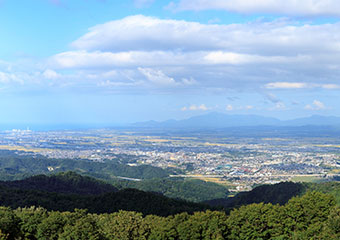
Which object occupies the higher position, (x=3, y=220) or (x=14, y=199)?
(x=3, y=220)

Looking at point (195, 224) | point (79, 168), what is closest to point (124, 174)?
point (79, 168)

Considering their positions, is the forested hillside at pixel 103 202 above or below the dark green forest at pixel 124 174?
above

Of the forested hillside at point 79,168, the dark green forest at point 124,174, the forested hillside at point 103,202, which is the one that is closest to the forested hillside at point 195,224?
the forested hillside at point 103,202

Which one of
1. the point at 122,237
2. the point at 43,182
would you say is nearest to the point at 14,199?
the point at 43,182

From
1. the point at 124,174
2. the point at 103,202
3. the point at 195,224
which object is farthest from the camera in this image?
the point at 124,174

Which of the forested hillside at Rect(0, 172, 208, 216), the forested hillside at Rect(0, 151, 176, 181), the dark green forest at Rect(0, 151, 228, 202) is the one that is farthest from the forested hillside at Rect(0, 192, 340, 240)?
the forested hillside at Rect(0, 151, 176, 181)

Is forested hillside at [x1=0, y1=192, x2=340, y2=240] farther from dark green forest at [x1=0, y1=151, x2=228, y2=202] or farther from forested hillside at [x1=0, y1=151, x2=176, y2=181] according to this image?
forested hillside at [x1=0, y1=151, x2=176, y2=181]

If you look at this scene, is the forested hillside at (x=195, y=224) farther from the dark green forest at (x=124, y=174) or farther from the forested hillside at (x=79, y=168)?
the forested hillside at (x=79, y=168)

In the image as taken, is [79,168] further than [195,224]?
Yes

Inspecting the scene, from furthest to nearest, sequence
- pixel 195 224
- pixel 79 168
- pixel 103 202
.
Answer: pixel 79 168 → pixel 103 202 → pixel 195 224

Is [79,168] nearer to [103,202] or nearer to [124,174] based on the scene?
A: [124,174]

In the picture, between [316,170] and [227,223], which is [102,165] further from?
[227,223]
